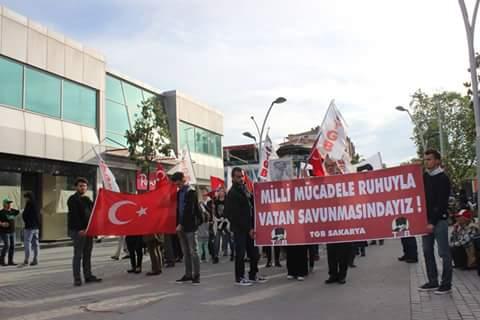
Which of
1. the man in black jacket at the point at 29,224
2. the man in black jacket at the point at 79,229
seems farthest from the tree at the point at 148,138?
the man in black jacket at the point at 79,229

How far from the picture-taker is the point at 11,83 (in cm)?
2000

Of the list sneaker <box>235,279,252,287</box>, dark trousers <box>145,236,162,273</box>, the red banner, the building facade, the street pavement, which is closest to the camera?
the street pavement

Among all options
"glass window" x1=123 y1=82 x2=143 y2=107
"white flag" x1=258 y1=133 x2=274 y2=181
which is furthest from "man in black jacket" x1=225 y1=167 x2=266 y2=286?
"glass window" x1=123 y1=82 x2=143 y2=107

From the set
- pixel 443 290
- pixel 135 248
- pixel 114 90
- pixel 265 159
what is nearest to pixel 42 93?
pixel 114 90

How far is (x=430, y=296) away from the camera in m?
6.88

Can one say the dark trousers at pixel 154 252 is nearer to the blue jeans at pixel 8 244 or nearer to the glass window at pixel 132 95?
the blue jeans at pixel 8 244

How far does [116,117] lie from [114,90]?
1542mm

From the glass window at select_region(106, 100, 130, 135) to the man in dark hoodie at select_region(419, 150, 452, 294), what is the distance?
2135 cm

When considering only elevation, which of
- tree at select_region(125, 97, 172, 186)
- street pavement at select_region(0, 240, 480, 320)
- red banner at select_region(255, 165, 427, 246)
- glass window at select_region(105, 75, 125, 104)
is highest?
glass window at select_region(105, 75, 125, 104)

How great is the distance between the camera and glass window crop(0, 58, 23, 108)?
19.6m

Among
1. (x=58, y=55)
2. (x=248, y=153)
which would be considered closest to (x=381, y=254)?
(x=58, y=55)

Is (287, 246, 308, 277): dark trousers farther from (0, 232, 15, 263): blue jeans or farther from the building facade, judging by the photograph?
the building facade

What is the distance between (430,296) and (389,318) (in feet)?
4.78

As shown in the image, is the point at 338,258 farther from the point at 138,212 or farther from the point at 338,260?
the point at 138,212
